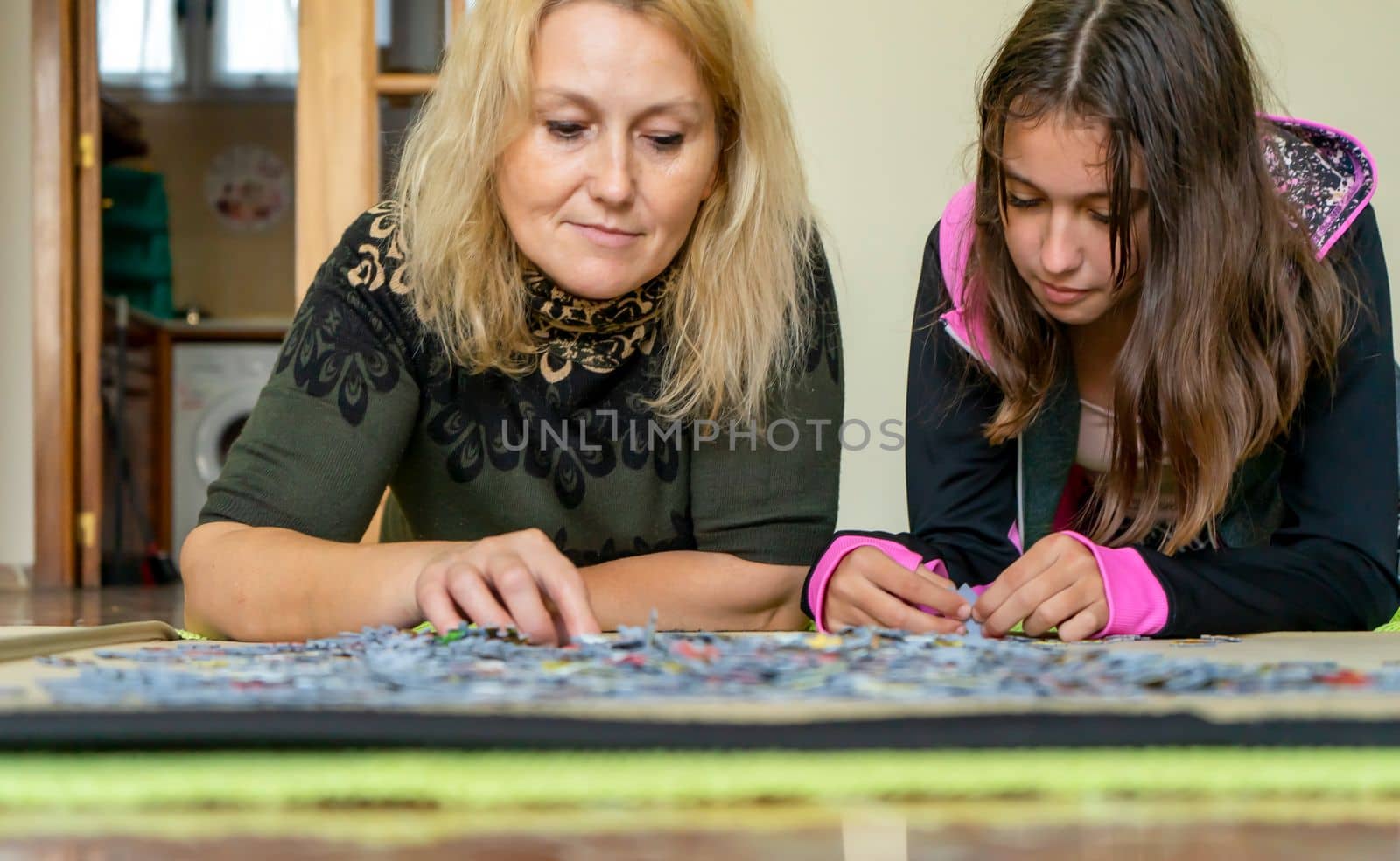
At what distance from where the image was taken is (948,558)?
4.23 ft

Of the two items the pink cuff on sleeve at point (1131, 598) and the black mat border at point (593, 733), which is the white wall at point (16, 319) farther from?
the black mat border at point (593, 733)

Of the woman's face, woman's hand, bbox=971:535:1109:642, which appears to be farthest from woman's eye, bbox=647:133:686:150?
woman's hand, bbox=971:535:1109:642

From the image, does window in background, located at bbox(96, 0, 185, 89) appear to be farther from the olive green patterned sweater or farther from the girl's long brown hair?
the girl's long brown hair

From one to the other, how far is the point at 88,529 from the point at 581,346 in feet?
12.0

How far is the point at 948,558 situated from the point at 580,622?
558mm

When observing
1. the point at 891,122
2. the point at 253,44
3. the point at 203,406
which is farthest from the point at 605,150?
the point at 253,44

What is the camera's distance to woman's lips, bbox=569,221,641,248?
1.24 metres

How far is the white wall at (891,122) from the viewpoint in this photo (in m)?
2.68

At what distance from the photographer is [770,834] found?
429 mm

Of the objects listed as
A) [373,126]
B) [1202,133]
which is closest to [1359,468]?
[1202,133]

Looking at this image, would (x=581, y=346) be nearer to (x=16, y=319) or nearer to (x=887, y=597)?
(x=887, y=597)

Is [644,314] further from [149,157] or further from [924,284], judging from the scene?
[149,157]

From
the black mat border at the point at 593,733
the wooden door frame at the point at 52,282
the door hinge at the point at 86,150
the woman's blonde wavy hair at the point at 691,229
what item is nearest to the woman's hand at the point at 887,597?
the woman's blonde wavy hair at the point at 691,229

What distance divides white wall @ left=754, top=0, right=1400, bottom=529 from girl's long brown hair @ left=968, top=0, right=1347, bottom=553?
146cm
